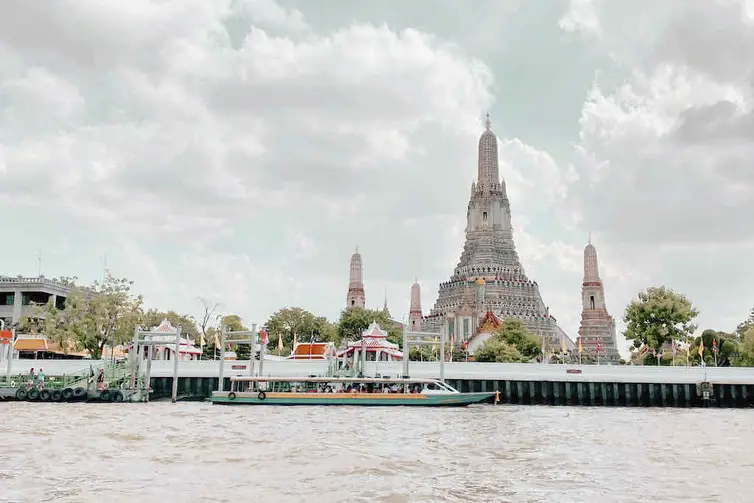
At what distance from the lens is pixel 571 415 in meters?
44.8

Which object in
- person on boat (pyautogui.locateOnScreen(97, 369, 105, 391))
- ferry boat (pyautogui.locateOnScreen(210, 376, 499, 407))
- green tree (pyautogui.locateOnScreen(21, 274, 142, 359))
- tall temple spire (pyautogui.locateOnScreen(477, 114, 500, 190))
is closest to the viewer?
ferry boat (pyautogui.locateOnScreen(210, 376, 499, 407))

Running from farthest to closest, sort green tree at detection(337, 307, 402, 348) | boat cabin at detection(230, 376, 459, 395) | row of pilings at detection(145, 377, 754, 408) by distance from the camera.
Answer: green tree at detection(337, 307, 402, 348)
row of pilings at detection(145, 377, 754, 408)
boat cabin at detection(230, 376, 459, 395)

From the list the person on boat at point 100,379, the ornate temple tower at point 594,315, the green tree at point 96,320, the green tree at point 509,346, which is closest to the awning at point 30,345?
the green tree at point 96,320

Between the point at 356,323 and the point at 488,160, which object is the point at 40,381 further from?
the point at 488,160

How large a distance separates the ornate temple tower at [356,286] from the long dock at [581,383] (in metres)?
101

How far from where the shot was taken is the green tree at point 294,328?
11675 centimetres

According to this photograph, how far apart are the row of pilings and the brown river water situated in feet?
44.2

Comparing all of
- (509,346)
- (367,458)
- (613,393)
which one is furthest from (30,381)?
(509,346)

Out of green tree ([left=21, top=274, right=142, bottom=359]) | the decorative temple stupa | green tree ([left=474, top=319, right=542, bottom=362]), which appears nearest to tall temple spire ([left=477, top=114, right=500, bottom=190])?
the decorative temple stupa

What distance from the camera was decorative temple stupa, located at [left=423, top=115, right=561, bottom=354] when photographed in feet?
419

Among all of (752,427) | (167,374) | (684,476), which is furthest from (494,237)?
(684,476)

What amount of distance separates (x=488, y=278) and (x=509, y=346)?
147 ft

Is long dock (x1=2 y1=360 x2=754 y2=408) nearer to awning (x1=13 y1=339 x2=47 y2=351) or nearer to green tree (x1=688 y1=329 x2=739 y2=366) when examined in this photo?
awning (x1=13 y1=339 x2=47 y2=351)

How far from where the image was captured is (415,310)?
6147 inches
